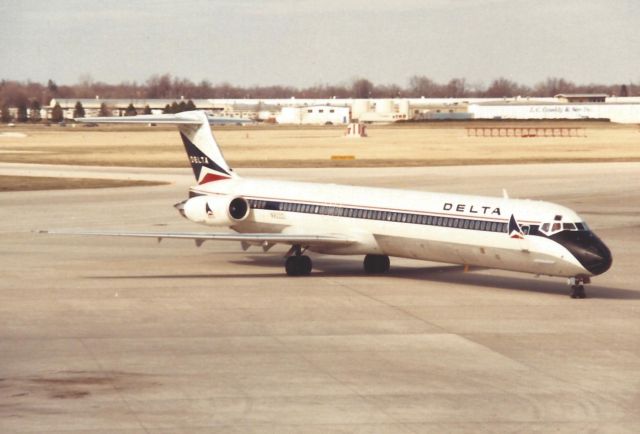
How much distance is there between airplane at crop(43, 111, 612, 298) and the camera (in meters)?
27.5

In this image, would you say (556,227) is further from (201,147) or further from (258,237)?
(201,147)

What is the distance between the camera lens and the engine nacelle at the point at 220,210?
33.4 metres

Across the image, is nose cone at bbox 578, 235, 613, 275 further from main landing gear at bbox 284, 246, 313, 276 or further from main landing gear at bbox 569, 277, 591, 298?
main landing gear at bbox 284, 246, 313, 276

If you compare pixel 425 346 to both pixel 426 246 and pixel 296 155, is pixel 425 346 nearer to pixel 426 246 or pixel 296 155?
pixel 426 246

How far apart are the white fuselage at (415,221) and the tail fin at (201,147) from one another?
111cm

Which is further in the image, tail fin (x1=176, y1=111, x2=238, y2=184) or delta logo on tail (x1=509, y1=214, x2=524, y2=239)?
tail fin (x1=176, y1=111, x2=238, y2=184)

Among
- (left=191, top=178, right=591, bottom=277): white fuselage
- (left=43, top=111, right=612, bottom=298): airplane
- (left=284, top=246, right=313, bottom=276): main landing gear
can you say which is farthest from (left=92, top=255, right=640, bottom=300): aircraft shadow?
(left=191, top=178, right=591, bottom=277): white fuselage

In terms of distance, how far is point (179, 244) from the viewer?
40.3m

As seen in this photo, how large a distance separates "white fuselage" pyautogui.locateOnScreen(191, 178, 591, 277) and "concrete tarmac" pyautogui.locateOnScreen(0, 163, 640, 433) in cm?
102

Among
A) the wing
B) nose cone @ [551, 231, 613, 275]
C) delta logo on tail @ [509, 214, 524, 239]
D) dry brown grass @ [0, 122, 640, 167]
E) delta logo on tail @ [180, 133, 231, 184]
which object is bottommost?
dry brown grass @ [0, 122, 640, 167]

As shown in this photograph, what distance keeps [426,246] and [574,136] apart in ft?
365

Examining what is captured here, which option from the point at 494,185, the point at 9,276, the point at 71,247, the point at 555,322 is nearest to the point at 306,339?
the point at 555,322

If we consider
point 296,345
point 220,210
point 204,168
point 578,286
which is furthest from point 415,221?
point 204,168

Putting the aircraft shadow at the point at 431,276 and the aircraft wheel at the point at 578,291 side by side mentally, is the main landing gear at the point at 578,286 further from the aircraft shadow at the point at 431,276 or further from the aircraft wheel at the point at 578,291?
the aircraft shadow at the point at 431,276
